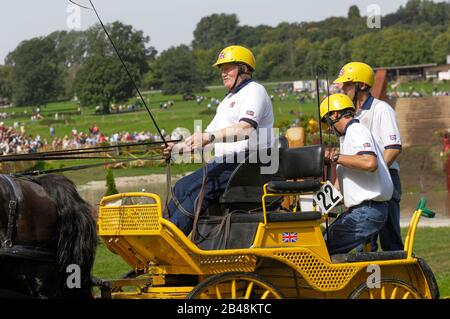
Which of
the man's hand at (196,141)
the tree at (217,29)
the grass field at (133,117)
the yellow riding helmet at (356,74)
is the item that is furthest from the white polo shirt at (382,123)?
the tree at (217,29)

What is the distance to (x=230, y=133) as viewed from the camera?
6.86 meters

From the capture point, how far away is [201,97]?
234 ft

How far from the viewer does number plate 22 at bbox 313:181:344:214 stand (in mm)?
7031

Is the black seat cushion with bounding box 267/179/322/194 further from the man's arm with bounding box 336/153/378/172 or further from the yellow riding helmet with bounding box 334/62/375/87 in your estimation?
the yellow riding helmet with bounding box 334/62/375/87

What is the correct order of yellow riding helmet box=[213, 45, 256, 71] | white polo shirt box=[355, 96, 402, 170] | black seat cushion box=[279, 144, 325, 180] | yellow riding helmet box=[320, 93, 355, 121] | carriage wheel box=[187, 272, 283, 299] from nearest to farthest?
carriage wheel box=[187, 272, 283, 299] → black seat cushion box=[279, 144, 325, 180] → yellow riding helmet box=[213, 45, 256, 71] → yellow riding helmet box=[320, 93, 355, 121] → white polo shirt box=[355, 96, 402, 170]

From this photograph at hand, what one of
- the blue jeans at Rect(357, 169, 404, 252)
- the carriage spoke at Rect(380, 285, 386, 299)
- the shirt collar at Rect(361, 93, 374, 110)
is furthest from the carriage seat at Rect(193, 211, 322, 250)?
the shirt collar at Rect(361, 93, 374, 110)

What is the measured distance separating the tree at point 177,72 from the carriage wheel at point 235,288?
48.0m

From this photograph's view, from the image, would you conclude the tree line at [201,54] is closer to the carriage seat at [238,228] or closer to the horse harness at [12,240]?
the carriage seat at [238,228]

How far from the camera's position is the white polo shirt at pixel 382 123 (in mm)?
8273

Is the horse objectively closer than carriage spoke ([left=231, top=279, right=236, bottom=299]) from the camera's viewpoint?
Yes

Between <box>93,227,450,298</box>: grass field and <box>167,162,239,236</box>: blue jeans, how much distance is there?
3179 millimetres

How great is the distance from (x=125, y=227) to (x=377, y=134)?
2779 millimetres

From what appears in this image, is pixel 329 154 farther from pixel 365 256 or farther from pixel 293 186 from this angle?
pixel 365 256
